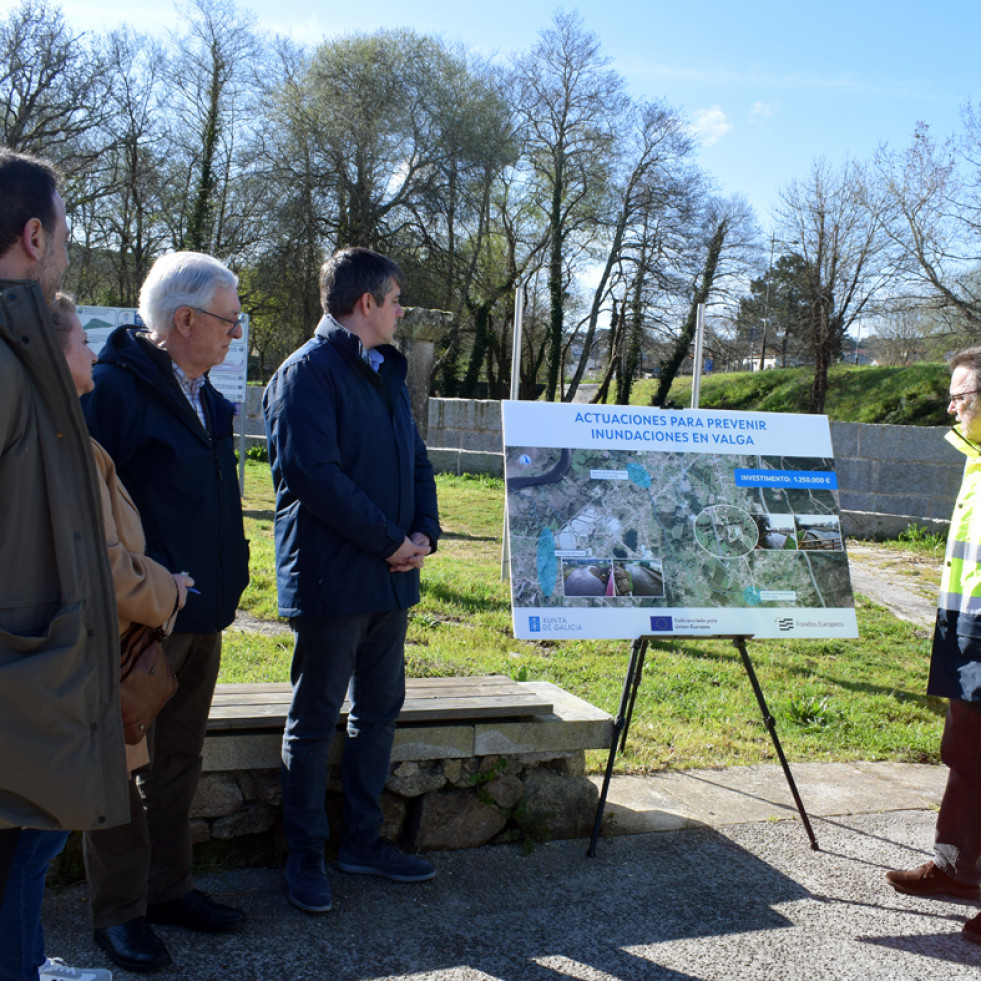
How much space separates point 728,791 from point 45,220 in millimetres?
3496

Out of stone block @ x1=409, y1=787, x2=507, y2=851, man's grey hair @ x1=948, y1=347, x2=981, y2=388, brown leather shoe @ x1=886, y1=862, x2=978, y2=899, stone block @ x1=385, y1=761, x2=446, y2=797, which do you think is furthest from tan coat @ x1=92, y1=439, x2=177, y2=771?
man's grey hair @ x1=948, y1=347, x2=981, y2=388

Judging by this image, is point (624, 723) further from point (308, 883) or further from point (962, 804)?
point (308, 883)

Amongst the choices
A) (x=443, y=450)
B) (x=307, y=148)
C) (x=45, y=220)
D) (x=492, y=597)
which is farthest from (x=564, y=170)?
(x=45, y=220)

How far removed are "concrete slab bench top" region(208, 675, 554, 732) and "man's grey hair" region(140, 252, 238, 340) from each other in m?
1.28

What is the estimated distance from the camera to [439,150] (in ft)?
96.7

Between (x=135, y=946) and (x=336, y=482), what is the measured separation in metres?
1.38

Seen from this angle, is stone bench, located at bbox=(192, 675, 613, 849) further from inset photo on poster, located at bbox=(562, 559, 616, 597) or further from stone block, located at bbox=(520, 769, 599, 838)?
inset photo on poster, located at bbox=(562, 559, 616, 597)

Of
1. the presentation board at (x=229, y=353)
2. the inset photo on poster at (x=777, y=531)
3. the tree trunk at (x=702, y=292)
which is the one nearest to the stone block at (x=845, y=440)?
the presentation board at (x=229, y=353)

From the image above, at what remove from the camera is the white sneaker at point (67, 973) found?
2369 mm

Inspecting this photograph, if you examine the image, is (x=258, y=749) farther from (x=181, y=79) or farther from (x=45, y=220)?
(x=181, y=79)

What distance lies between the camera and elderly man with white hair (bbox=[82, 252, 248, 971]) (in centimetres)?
254

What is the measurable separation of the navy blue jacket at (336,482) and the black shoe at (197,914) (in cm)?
87

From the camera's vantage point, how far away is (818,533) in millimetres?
4027

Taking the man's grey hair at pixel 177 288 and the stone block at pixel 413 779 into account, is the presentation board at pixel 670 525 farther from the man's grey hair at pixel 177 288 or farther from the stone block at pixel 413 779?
the man's grey hair at pixel 177 288
